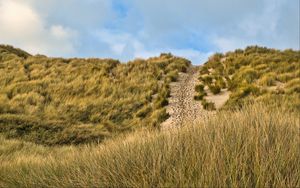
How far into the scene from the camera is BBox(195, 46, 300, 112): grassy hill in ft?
53.2

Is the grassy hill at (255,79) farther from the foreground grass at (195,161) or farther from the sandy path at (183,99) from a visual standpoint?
the foreground grass at (195,161)

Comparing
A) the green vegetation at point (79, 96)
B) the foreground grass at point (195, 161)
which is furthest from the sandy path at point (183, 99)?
the foreground grass at point (195, 161)

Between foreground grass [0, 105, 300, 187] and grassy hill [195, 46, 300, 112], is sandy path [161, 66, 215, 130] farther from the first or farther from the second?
foreground grass [0, 105, 300, 187]

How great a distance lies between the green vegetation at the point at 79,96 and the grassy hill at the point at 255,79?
2.19 m

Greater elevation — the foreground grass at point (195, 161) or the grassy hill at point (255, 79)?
the grassy hill at point (255, 79)

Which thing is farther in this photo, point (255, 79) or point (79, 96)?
point (79, 96)

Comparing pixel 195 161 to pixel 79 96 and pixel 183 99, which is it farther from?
pixel 79 96

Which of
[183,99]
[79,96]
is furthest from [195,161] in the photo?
[79,96]

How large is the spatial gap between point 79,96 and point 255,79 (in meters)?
8.36

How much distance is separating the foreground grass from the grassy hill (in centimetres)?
687

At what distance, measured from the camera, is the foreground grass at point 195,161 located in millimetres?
4105

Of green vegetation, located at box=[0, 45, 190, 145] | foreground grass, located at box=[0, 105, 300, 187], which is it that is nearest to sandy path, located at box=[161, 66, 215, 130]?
green vegetation, located at box=[0, 45, 190, 145]

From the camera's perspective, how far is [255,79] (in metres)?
21.4

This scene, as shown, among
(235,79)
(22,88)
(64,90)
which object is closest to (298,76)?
(235,79)
